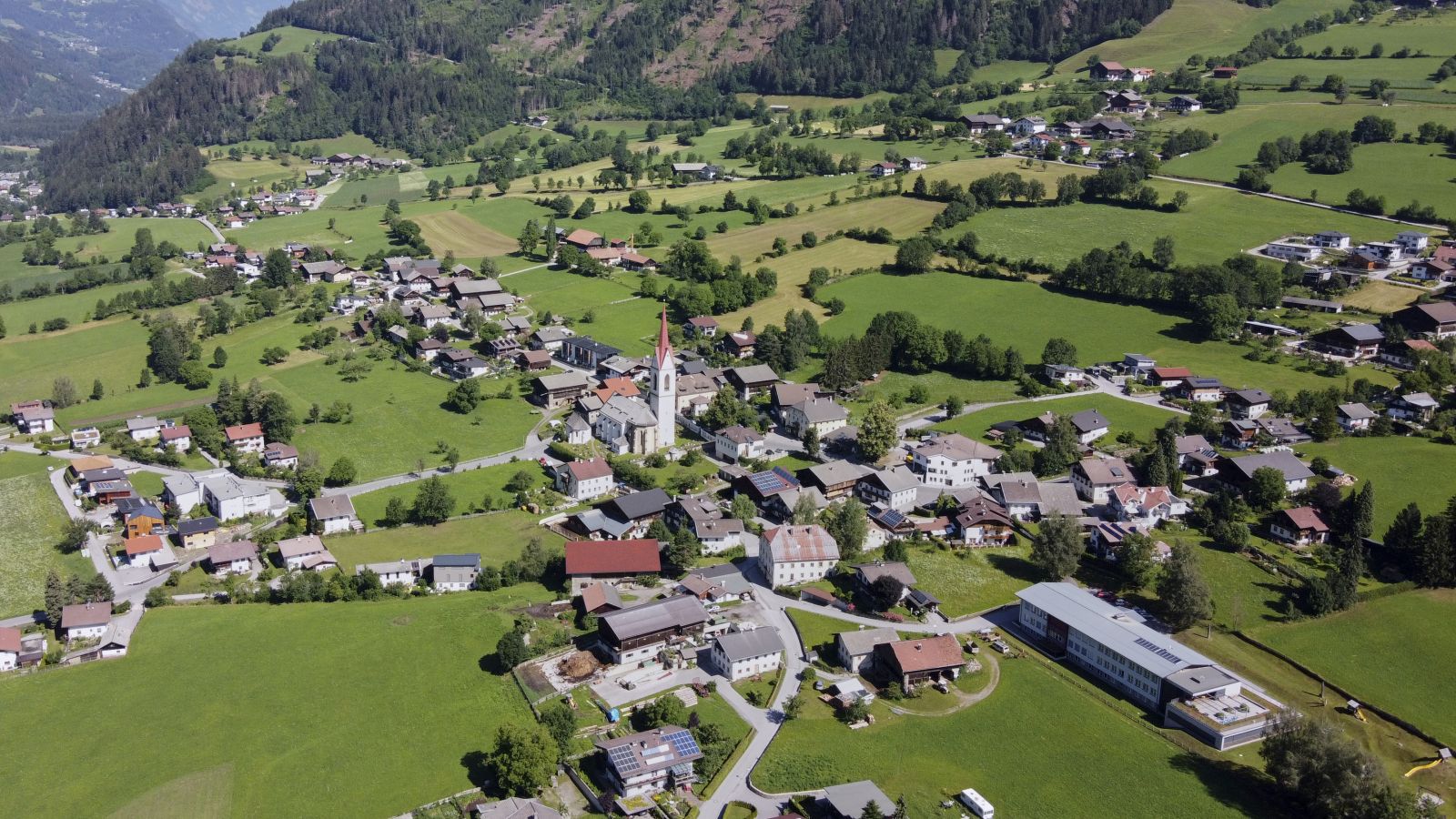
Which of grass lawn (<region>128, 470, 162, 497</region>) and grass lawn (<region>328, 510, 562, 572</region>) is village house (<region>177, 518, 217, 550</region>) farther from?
grass lawn (<region>128, 470, 162, 497</region>)

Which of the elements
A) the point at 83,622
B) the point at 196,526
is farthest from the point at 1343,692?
the point at 196,526

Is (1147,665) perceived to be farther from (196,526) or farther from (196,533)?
(196,526)

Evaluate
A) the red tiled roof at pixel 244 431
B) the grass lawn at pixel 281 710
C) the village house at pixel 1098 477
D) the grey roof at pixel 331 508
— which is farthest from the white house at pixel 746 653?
the red tiled roof at pixel 244 431

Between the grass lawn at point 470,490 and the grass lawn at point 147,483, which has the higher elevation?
the grass lawn at point 147,483

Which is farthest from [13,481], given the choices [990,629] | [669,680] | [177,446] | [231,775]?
[990,629]

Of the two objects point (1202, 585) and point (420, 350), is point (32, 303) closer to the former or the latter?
point (420, 350)

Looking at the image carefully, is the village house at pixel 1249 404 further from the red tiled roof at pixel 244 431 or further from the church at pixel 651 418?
the red tiled roof at pixel 244 431
